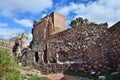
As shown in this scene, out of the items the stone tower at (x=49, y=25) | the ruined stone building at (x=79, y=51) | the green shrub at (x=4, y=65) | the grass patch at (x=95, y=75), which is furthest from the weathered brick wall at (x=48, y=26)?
the green shrub at (x=4, y=65)

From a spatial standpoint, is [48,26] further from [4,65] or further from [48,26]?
[4,65]

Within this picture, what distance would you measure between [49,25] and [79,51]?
7691 millimetres

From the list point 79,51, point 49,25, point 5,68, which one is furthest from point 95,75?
point 49,25

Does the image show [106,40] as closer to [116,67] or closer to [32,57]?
[116,67]

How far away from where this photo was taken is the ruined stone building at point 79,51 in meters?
21.2

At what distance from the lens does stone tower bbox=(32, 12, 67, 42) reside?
30.2m

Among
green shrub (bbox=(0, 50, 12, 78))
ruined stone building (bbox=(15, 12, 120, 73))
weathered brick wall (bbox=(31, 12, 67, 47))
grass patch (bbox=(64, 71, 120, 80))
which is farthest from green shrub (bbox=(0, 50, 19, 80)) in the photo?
weathered brick wall (bbox=(31, 12, 67, 47))

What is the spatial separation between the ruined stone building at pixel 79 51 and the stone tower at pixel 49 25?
3.56 m

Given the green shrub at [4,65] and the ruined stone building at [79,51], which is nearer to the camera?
the green shrub at [4,65]

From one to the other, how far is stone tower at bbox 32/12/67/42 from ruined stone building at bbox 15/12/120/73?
3.56 metres

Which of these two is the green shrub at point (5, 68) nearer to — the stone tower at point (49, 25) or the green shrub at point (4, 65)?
the green shrub at point (4, 65)

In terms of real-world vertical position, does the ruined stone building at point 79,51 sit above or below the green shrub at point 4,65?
above

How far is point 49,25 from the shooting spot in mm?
30328

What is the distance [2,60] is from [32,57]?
1520 centimetres
